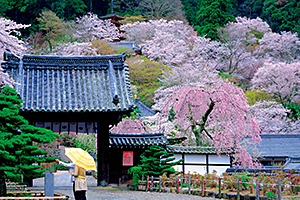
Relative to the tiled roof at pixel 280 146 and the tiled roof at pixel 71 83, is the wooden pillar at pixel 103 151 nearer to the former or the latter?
the tiled roof at pixel 71 83

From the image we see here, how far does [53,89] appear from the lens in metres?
15.2

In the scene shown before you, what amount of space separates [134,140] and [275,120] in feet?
61.5

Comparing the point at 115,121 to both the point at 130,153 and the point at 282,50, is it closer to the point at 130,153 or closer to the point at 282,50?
the point at 130,153

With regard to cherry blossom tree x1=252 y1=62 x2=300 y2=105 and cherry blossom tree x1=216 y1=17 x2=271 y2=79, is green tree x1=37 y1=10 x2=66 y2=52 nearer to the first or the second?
cherry blossom tree x1=216 y1=17 x2=271 y2=79

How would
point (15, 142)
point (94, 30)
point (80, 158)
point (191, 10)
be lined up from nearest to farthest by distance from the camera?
1. point (80, 158)
2. point (15, 142)
3. point (94, 30)
4. point (191, 10)

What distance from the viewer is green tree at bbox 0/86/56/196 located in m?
9.38

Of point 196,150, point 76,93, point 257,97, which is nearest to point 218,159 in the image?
point 196,150

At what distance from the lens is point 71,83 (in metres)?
15.6

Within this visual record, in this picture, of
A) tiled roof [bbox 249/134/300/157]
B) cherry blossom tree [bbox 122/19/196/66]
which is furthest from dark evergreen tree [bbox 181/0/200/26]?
tiled roof [bbox 249/134/300/157]

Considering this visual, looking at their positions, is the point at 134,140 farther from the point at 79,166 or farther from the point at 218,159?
the point at 79,166

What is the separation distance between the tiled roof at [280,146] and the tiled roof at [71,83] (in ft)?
46.8

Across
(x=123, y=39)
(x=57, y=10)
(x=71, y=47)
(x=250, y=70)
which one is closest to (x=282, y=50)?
(x=250, y=70)

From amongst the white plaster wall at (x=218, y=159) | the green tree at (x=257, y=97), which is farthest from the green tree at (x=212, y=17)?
the white plaster wall at (x=218, y=159)

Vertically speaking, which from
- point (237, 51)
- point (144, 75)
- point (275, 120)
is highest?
point (237, 51)
